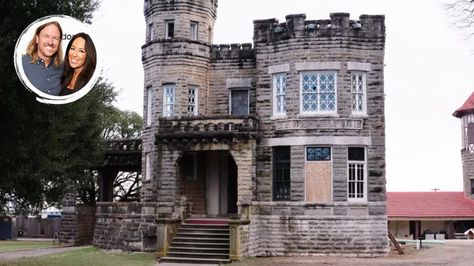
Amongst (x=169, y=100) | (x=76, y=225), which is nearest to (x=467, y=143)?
(x=169, y=100)

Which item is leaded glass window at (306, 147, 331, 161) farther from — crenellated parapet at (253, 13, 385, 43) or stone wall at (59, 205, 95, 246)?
stone wall at (59, 205, 95, 246)

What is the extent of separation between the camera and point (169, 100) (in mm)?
27719

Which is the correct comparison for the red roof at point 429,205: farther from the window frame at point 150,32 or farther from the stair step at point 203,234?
the stair step at point 203,234

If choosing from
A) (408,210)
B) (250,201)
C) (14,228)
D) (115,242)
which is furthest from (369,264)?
(14,228)

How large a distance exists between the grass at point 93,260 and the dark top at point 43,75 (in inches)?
378

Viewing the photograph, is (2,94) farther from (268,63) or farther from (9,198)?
(268,63)

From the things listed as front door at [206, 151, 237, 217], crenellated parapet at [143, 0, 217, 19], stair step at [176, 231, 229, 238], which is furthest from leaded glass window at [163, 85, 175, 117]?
stair step at [176, 231, 229, 238]

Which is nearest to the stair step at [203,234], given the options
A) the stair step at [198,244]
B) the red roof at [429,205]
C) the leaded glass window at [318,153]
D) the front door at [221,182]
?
the stair step at [198,244]

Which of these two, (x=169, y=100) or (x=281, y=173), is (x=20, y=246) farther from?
(x=281, y=173)

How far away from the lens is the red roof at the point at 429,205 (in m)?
43.9

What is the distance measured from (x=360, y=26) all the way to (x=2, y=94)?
614 inches

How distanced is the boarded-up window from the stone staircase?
357 cm

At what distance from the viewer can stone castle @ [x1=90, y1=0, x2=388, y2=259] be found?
24938mm

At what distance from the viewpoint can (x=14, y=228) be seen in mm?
46125
